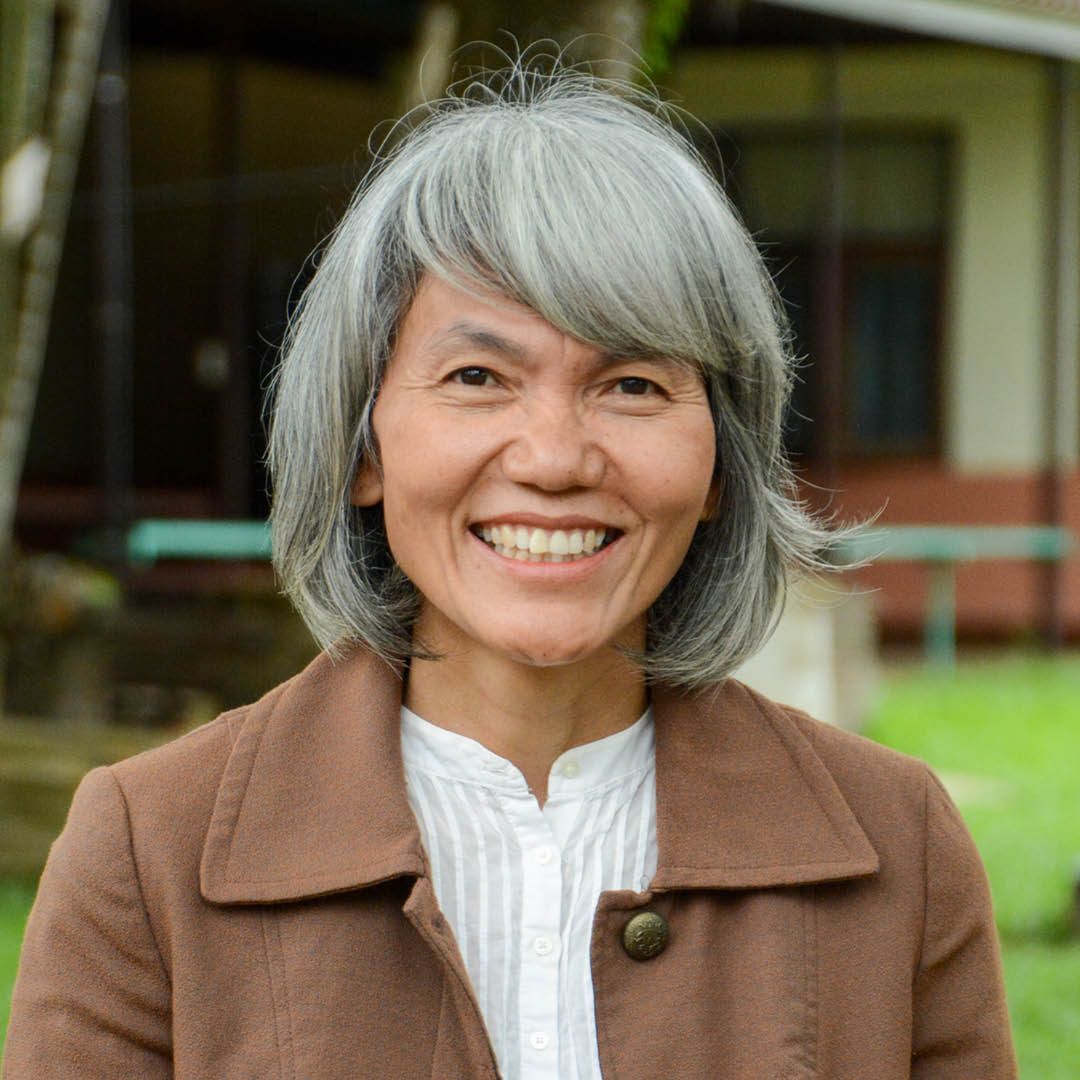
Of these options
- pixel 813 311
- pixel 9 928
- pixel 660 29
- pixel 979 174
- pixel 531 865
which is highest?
pixel 979 174

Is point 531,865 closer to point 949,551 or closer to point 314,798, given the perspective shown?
point 314,798

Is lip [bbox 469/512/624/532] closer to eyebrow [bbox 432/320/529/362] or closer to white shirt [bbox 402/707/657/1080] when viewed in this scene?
eyebrow [bbox 432/320/529/362]

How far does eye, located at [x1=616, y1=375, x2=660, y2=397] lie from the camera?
1810 mm

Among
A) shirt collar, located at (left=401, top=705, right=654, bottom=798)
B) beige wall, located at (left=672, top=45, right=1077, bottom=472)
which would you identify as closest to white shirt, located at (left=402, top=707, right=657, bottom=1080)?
shirt collar, located at (left=401, top=705, right=654, bottom=798)

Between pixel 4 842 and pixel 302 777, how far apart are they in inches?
152

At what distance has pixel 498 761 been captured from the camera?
195 centimetres

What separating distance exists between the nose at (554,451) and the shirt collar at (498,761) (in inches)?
13.7

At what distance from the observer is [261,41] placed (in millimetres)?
11641

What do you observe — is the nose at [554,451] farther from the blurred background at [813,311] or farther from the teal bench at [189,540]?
the teal bench at [189,540]

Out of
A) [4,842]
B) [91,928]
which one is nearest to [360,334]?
[91,928]

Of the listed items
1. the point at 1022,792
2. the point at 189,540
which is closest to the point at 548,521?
the point at 1022,792

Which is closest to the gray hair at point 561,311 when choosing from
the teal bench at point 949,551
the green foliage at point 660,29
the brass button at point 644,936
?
the brass button at point 644,936

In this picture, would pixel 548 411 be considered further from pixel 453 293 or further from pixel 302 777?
pixel 302 777

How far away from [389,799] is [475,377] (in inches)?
17.8
